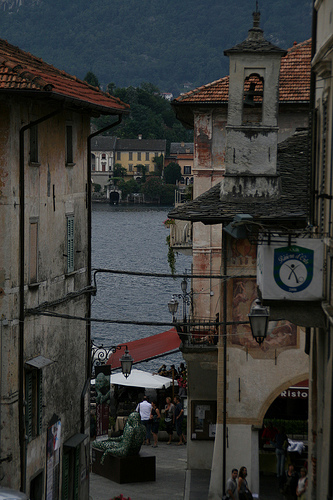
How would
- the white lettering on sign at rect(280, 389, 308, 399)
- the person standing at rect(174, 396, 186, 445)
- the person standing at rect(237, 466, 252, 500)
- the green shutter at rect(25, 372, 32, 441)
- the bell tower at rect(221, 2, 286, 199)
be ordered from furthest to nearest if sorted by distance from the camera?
the person standing at rect(174, 396, 186, 445) < the white lettering on sign at rect(280, 389, 308, 399) < the bell tower at rect(221, 2, 286, 199) < the person standing at rect(237, 466, 252, 500) < the green shutter at rect(25, 372, 32, 441)

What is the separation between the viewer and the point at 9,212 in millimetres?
16422

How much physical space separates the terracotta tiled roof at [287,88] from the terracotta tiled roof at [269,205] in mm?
4793

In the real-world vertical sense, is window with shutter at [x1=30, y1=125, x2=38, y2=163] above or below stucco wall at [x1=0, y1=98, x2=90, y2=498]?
above

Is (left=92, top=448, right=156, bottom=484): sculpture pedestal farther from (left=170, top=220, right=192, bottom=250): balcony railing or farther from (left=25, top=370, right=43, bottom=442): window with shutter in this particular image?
(left=170, top=220, right=192, bottom=250): balcony railing

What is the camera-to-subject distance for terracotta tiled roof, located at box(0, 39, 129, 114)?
15.4 meters

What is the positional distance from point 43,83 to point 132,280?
77391 mm

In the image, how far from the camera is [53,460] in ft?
62.4

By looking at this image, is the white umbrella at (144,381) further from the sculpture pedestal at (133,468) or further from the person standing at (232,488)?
the person standing at (232,488)

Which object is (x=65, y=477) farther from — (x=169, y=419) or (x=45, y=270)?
(x=169, y=419)

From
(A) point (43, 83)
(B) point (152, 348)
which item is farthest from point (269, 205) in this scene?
(B) point (152, 348)

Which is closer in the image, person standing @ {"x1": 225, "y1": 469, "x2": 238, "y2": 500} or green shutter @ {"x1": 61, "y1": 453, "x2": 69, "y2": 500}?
person standing @ {"x1": 225, "y1": 469, "x2": 238, "y2": 500}

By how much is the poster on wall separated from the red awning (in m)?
13.8

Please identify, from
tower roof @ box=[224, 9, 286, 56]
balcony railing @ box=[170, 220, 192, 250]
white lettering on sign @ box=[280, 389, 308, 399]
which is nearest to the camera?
tower roof @ box=[224, 9, 286, 56]

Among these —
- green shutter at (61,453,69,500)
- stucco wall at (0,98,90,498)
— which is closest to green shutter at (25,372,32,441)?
stucco wall at (0,98,90,498)
